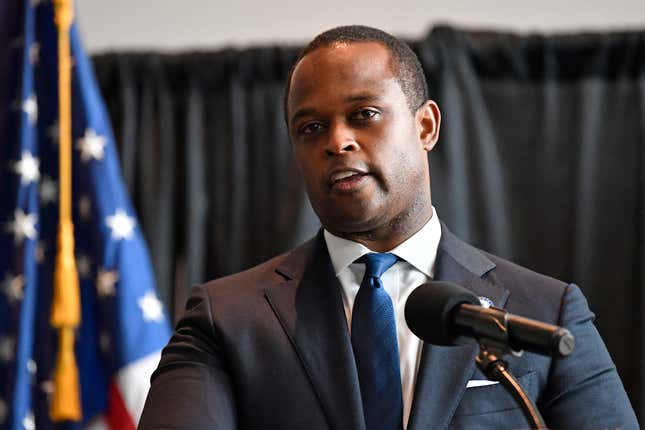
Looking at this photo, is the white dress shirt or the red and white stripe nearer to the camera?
the white dress shirt

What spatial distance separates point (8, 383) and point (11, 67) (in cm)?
99

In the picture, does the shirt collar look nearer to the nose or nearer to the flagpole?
the nose

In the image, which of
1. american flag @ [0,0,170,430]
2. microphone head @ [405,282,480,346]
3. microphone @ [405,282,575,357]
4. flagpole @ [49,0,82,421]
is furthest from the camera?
american flag @ [0,0,170,430]

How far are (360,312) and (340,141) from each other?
0.31 meters

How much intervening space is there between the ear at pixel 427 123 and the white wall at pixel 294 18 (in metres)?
1.74

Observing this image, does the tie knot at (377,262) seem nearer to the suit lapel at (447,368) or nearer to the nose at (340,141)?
the suit lapel at (447,368)

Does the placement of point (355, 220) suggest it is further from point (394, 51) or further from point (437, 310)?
point (437, 310)

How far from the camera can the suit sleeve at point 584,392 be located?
1589 mm

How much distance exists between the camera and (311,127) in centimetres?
179

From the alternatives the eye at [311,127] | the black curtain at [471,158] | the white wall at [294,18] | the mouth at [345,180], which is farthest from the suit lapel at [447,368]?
the white wall at [294,18]

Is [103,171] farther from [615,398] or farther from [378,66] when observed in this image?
[615,398]

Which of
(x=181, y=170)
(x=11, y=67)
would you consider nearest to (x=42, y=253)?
(x=11, y=67)

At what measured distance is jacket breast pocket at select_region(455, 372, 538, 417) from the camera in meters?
1.59

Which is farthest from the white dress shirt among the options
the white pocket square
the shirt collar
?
the white pocket square
